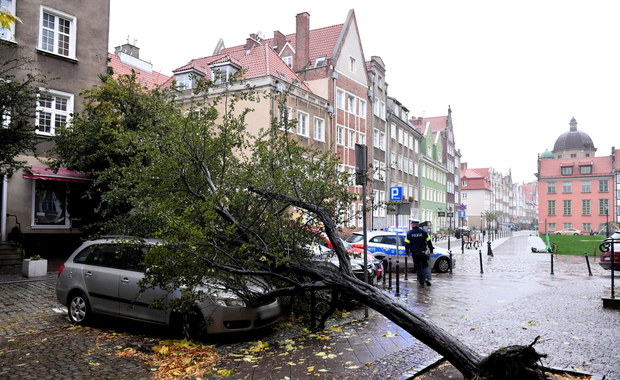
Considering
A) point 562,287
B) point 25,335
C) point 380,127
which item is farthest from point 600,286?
point 380,127

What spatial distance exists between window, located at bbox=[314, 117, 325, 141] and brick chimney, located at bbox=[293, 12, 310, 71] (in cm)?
546

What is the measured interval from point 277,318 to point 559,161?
324 ft

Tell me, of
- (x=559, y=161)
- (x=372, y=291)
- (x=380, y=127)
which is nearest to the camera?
(x=372, y=291)

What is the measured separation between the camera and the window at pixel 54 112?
18.4m

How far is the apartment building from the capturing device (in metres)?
17.5

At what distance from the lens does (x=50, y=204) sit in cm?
1877

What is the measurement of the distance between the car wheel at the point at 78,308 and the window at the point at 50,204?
11.3 meters

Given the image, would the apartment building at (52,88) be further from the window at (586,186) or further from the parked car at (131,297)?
the window at (586,186)

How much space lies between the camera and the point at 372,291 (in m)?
6.13

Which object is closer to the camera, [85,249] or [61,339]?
[61,339]

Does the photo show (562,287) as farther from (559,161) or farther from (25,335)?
(559,161)

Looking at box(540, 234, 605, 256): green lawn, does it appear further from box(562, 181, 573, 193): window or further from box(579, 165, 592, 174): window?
box(579, 165, 592, 174): window

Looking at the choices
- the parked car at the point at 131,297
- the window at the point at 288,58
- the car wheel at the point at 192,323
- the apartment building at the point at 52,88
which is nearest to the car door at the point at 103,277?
the parked car at the point at 131,297

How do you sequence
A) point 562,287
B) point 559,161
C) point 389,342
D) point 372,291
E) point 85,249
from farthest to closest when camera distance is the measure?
point 559,161
point 562,287
point 85,249
point 389,342
point 372,291
